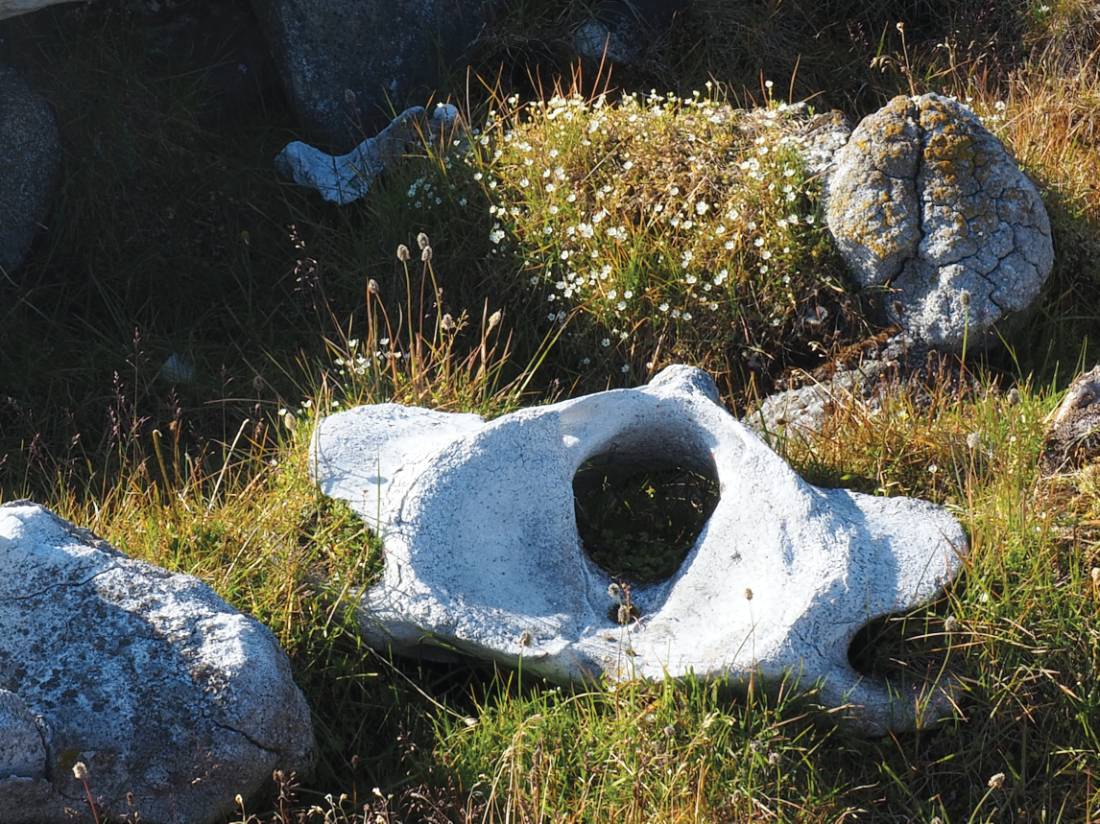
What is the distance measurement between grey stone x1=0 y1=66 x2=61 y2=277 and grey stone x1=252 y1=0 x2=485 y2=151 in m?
1.09

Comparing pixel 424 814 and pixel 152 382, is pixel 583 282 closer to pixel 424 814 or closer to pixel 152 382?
pixel 152 382

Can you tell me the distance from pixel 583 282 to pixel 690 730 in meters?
2.20

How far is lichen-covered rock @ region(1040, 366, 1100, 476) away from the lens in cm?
385

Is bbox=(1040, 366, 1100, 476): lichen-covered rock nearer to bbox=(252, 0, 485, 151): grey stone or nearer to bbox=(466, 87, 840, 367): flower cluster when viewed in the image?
bbox=(466, 87, 840, 367): flower cluster

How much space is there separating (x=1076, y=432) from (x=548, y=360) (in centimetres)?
199

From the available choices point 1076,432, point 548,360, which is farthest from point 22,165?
point 1076,432

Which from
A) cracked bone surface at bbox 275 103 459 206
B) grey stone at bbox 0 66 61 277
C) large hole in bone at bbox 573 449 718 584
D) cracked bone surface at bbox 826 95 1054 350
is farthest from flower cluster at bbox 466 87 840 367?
grey stone at bbox 0 66 61 277

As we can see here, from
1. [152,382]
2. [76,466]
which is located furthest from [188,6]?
[76,466]

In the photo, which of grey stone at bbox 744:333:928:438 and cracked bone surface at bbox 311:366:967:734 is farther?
grey stone at bbox 744:333:928:438

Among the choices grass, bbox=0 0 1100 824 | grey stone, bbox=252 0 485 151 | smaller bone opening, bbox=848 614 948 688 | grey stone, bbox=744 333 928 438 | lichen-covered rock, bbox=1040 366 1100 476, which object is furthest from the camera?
grey stone, bbox=252 0 485 151

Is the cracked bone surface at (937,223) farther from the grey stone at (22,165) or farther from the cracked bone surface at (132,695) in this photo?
the grey stone at (22,165)

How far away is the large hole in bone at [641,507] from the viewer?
394 centimetres

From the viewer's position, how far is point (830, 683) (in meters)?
3.34

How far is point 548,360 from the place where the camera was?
16.8 feet
